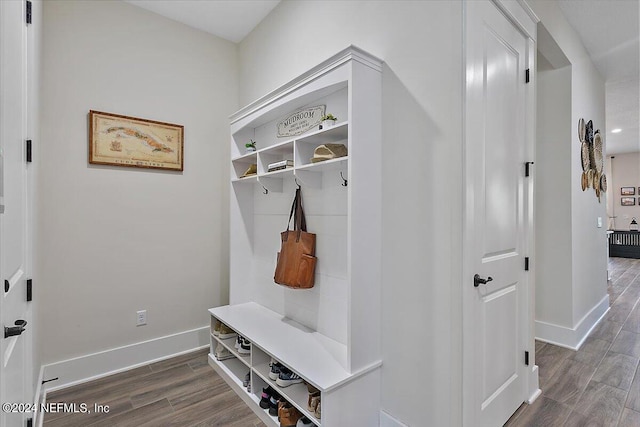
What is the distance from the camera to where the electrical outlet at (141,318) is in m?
2.70

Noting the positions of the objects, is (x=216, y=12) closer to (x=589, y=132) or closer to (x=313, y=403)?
(x=313, y=403)

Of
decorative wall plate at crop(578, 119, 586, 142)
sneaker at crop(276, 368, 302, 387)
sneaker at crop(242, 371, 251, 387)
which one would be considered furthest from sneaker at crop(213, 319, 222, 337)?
decorative wall plate at crop(578, 119, 586, 142)

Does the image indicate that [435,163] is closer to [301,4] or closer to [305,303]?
[305,303]

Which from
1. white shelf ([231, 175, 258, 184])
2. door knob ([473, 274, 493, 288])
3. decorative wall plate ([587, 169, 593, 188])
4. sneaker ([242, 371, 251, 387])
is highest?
decorative wall plate ([587, 169, 593, 188])

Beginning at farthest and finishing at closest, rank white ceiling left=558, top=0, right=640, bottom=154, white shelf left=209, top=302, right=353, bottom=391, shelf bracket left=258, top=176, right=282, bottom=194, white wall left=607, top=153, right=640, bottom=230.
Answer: white wall left=607, top=153, right=640, bottom=230 < white ceiling left=558, top=0, right=640, bottom=154 < shelf bracket left=258, top=176, right=282, bottom=194 < white shelf left=209, top=302, right=353, bottom=391

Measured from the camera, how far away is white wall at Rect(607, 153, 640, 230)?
29.1 ft

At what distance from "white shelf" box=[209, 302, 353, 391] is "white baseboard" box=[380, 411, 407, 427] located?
0.37 meters

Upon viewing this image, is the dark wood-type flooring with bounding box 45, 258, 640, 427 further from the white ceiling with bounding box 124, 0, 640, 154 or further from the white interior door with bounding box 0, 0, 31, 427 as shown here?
the white ceiling with bounding box 124, 0, 640, 154

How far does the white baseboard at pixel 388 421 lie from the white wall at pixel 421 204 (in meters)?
0.03

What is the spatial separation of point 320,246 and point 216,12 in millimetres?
2268

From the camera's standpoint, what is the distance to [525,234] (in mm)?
2035

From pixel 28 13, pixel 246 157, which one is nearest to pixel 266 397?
pixel 246 157

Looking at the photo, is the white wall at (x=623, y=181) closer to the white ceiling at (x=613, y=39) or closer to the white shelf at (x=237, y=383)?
the white ceiling at (x=613, y=39)

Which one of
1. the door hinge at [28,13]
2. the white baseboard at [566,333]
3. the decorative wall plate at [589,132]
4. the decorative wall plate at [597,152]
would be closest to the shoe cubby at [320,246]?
the door hinge at [28,13]
